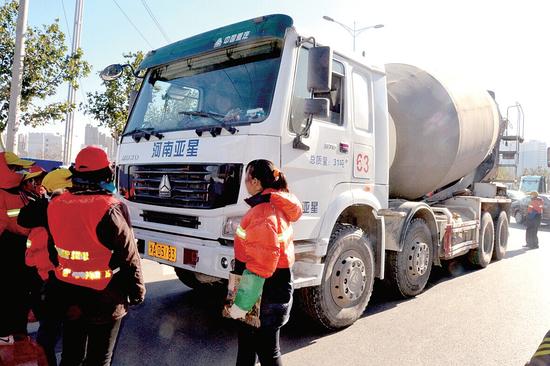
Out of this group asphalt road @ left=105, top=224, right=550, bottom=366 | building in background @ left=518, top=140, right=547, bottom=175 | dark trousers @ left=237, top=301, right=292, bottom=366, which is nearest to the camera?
dark trousers @ left=237, top=301, right=292, bottom=366

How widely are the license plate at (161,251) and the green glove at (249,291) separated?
4.80 feet

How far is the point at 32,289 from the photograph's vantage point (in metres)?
3.43

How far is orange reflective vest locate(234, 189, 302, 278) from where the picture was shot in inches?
92.5

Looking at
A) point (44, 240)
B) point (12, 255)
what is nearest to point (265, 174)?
point (44, 240)

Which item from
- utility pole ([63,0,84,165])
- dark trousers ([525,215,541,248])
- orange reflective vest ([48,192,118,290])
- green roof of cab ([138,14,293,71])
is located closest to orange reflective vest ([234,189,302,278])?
orange reflective vest ([48,192,118,290])

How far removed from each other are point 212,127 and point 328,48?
1183mm

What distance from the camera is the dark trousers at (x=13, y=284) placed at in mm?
3199

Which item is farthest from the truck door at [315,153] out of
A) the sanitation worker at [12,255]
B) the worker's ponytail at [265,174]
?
the sanitation worker at [12,255]

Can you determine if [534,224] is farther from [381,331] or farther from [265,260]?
[265,260]

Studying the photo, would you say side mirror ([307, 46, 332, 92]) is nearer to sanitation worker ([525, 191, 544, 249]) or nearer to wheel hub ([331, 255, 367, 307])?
wheel hub ([331, 255, 367, 307])

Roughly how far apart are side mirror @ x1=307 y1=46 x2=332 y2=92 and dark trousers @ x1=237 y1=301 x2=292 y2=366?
1810 mm

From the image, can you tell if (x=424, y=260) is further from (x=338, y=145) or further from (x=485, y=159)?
(x=485, y=159)

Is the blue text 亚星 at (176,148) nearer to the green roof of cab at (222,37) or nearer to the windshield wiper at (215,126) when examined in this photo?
the windshield wiper at (215,126)

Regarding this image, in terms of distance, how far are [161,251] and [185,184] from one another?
0.65 m
